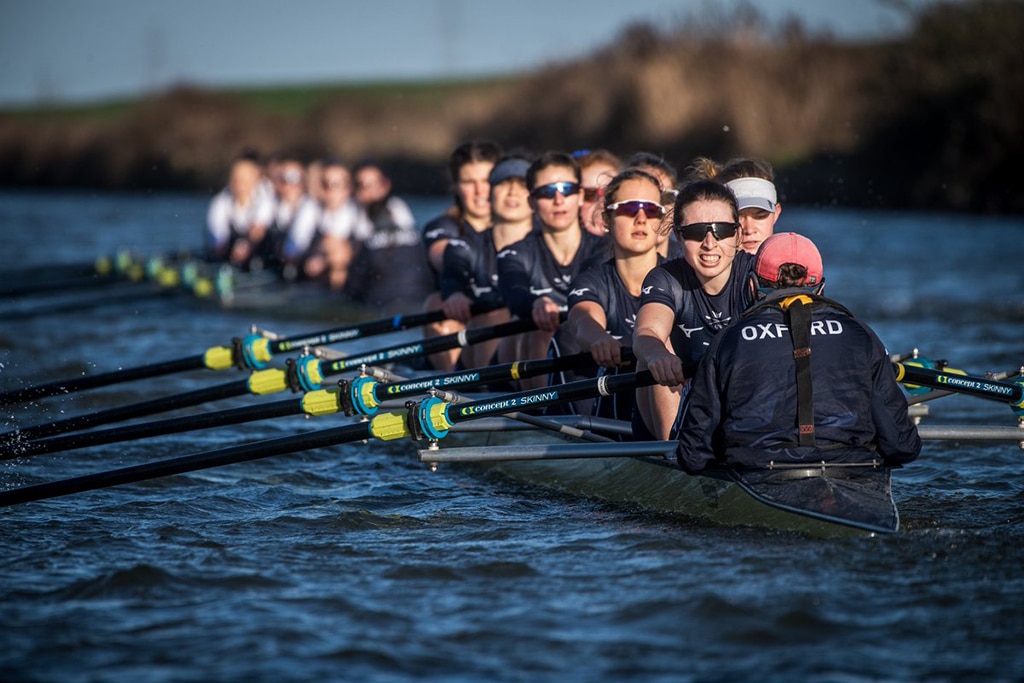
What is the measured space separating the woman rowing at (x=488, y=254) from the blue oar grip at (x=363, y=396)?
5.52 feet

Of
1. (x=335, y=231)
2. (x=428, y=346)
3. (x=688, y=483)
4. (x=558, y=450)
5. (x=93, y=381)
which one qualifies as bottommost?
(x=688, y=483)

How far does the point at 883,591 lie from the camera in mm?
4379

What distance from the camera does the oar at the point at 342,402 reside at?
6125mm

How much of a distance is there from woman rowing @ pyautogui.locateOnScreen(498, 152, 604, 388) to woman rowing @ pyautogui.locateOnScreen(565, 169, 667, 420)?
0.63 meters

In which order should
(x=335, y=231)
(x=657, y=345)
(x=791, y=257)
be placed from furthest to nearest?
1. (x=335, y=231)
2. (x=657, y=345)
3. (x=791, y=257)

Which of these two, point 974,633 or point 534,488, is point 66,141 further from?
point 974,633

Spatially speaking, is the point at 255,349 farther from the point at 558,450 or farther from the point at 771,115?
the point at 771,115

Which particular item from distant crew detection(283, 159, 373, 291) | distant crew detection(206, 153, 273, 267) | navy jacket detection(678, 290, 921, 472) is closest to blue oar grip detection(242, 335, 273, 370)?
navy jacket detection(678, 290, 921, 472)

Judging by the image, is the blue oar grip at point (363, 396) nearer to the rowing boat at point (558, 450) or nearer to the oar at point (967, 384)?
the rowing boat at point (558, 450)

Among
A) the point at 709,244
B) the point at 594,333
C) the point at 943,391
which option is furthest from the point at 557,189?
the point at 943,391

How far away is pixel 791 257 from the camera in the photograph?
4875 millimetres

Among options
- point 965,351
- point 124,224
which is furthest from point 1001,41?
point 124,224

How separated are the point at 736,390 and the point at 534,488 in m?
1.87

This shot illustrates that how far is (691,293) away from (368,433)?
5.19 feet
